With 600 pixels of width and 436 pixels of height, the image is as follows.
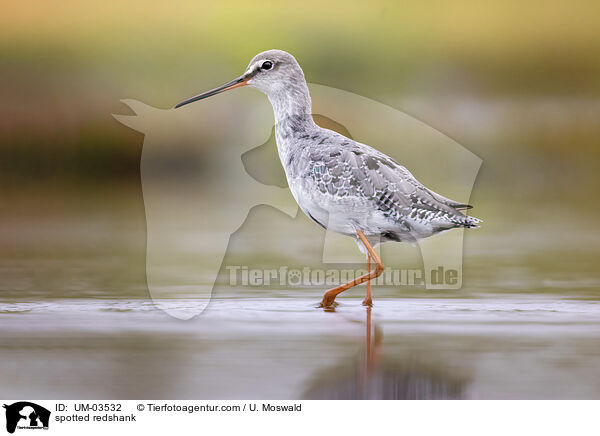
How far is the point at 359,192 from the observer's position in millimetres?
8539

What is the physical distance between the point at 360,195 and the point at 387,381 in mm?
2835

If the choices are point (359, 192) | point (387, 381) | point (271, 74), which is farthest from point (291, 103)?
point (387, 381)

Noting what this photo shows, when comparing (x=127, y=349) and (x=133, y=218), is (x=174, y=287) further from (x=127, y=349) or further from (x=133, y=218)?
(x=133, y=218)

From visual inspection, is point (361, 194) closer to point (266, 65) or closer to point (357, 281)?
point (357, 281)

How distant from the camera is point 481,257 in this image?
11250 mm

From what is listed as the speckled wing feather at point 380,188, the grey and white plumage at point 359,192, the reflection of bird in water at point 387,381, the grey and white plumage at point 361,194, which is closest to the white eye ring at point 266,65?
the grey and white plumage at point 359,192

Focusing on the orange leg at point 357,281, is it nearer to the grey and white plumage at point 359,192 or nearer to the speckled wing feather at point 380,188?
the grey and white plumage at point 359,192

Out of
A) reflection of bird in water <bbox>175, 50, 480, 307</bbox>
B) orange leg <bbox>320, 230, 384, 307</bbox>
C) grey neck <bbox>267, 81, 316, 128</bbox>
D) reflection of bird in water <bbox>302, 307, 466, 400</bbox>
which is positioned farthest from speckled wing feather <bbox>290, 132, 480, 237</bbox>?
reflection of bird in water <bbox>302, 307, 466, 400</bbox>

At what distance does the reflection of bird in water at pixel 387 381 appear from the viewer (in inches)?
228

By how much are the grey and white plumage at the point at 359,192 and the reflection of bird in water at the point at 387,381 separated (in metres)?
2.23
